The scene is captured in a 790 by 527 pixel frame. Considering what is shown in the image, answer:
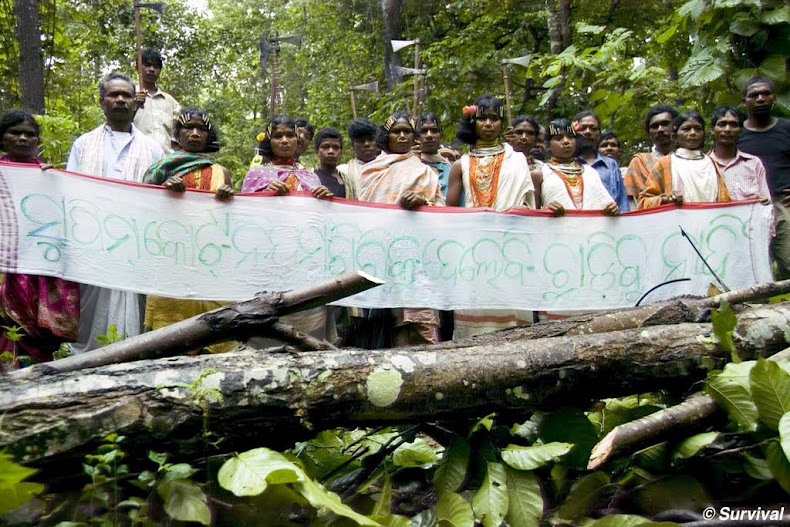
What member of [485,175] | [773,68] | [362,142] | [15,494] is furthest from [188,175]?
[773,68]

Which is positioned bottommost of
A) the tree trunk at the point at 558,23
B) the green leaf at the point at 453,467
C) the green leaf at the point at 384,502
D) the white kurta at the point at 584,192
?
the green leaf at the point at 384,502

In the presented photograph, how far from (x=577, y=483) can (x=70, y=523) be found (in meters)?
1.76

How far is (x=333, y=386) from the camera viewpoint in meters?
2.90

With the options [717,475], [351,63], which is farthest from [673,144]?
[351,63]

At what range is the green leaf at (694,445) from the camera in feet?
9.75

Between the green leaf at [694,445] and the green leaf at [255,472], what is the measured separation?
145 centimetres

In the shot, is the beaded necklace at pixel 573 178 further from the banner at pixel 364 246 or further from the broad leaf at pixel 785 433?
the broad leaf at pixel 785 433

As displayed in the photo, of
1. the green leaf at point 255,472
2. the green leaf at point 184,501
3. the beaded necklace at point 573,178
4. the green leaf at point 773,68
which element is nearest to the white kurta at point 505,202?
the beaded necklace at point 573,178

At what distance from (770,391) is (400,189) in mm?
3456

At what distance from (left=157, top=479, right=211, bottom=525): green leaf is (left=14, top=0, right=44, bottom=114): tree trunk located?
24.5 ft

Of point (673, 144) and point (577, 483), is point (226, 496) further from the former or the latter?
point (673, 144)

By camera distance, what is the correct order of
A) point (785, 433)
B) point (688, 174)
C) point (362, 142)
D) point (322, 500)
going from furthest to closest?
point (362, 142) → point (688, 174) → point (785, 433) → point (322, 500)

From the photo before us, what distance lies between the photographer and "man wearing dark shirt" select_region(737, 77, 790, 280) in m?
6.44

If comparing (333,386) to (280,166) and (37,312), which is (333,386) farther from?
(280,166)
